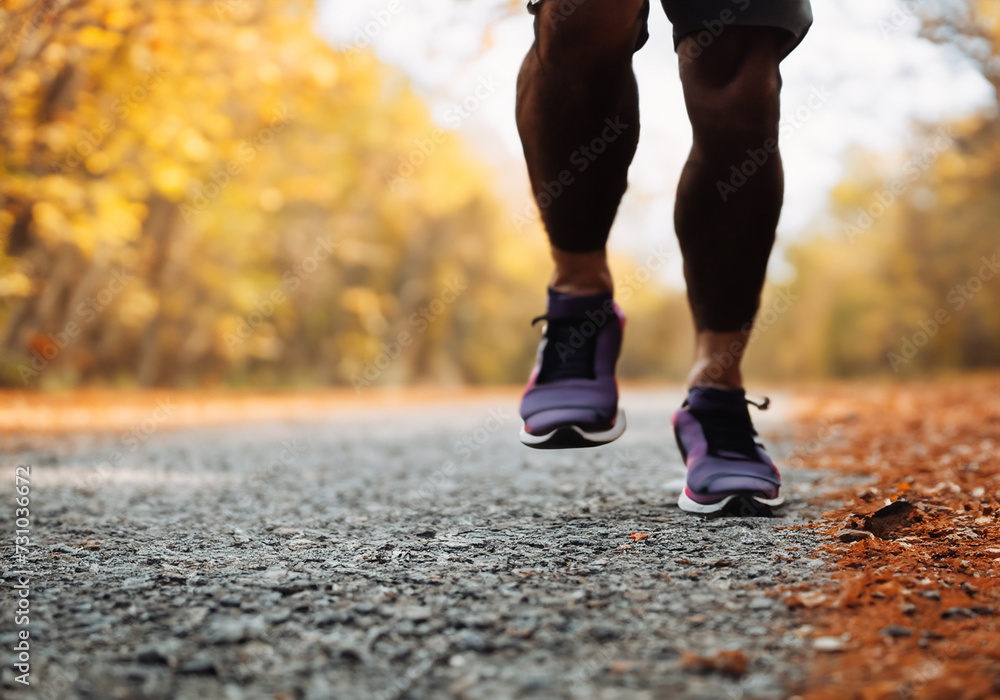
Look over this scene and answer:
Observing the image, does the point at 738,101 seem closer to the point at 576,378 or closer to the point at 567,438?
the point at 576,378

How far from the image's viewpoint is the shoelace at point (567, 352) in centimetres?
164

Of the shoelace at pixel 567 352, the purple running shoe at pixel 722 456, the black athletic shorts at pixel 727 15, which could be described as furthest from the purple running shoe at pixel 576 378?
the black athletic shorts at pixel 727 15

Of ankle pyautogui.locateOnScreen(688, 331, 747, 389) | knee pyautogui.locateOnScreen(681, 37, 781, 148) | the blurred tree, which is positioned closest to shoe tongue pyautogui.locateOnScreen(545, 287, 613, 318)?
ankle pyautogui.locateOnScreen(688, 331, 747, 389)

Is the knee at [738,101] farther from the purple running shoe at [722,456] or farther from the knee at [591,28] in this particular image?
the purple running shoe at [722,456]

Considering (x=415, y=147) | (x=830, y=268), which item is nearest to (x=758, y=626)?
(x=415, y=147)

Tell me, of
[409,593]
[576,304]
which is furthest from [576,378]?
[409,593]

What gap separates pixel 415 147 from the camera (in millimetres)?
14023

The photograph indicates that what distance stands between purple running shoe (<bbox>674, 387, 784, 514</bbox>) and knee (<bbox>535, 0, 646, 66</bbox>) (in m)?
0.76

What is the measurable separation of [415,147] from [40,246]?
6744 millimetres

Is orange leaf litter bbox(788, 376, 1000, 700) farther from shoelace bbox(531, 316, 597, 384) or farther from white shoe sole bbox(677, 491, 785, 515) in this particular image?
shoelace bbox(531, 316, 597, 384)

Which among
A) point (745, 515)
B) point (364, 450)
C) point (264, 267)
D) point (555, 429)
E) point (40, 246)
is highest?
point (264, 267)

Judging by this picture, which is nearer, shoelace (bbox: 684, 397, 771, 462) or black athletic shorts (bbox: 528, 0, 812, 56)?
black athletic shorts (bbox: 528, 0, 812, 56)

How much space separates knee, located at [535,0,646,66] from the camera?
1523 mm

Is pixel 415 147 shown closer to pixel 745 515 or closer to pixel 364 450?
pixel 364 450
